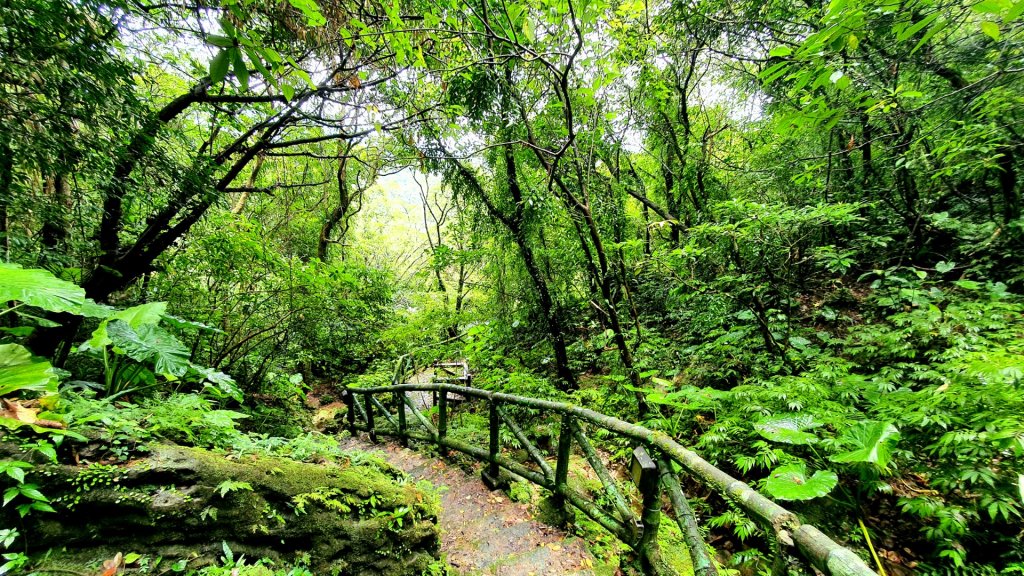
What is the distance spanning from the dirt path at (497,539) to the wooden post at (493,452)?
9 centimetres

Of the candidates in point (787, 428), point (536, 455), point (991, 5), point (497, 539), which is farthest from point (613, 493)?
point (991, 5)

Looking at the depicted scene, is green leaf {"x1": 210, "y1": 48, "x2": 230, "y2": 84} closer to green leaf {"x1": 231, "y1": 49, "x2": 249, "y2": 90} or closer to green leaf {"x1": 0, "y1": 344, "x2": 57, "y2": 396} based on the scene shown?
green leaf {"x1": 231, "y1": 49, "x2": 249, "y2": 90}

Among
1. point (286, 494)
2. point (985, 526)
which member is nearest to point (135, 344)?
point (286, 494)

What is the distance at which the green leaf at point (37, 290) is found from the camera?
177cm

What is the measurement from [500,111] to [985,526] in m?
5.79

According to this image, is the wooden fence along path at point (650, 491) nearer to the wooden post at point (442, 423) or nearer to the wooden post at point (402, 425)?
the wooden post at point (442, 423)

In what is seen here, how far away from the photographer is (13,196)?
2893mm

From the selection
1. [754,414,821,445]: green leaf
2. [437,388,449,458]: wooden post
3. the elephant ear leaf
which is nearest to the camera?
the elephant ear leaf

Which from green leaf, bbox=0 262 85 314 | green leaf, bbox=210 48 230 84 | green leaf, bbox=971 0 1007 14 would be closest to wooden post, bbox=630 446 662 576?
green leaf, bbox=971 0 1007 14

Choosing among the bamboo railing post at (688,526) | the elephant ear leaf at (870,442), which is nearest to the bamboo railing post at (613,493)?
the bamboo railing post at (688,526)

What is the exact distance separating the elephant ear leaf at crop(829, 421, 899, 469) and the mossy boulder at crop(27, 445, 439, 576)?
255 cm

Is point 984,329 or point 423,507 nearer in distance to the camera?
point 423,507

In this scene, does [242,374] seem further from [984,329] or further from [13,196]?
[984,329]

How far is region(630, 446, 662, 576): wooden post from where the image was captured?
6.37 feet
